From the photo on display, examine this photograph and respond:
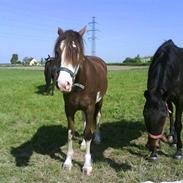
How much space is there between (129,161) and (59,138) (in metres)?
2.20

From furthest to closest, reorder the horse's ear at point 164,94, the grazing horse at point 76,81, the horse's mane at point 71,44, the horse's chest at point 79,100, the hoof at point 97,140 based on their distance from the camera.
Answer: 1. the hoof at point 97,140
2. the horse's chest at point 79,100
3. the horse's ear at point 164,94
4. the horse's mane at point 71,44
5. the grazing horse at point 76,81

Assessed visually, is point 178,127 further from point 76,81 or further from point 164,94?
point 76,81

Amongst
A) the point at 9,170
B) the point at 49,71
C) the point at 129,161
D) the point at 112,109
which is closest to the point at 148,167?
the point at 129,161

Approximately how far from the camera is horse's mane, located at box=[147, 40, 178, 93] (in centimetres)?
650

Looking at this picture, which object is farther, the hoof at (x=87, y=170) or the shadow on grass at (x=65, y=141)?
the shadow on grass at (x=65, y=141)

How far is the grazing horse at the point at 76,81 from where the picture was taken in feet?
19.0

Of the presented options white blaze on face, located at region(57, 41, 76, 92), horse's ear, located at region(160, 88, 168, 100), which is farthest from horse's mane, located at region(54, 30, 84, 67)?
horse's ear, located at region(160, 88, 168, 100)

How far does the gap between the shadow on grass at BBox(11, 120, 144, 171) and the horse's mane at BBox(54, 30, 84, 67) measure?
2051 mm

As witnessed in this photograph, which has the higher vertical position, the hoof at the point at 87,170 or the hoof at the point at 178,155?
the hoof at the point at 178,155

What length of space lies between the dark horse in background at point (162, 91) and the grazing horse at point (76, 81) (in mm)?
975

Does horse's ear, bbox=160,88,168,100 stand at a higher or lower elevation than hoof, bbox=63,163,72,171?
higher

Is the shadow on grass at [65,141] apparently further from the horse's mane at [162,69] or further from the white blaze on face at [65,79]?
the white blaze on face at [65,79]

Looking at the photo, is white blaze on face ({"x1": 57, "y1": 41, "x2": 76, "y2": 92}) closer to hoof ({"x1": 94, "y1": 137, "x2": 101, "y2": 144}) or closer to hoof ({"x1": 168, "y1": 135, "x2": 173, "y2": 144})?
hoof ({"x1": 94, "y1": 137, "x2": 101, "y2": 144})

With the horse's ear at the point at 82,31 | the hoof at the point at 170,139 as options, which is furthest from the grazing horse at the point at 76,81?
the hoof at the point at 170,139
